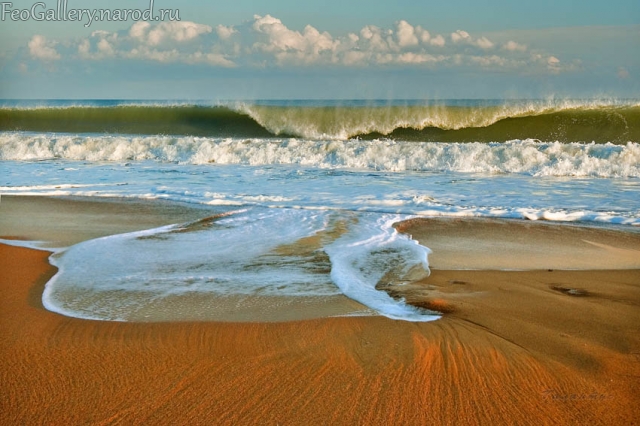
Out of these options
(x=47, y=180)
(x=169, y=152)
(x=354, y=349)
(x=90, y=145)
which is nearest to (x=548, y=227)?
(x=354, y=349)

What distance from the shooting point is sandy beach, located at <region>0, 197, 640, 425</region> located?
8.38ft

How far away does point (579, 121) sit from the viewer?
22.4 metres

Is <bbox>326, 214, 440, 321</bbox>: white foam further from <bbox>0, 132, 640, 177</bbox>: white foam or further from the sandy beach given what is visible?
<bbox>0, 132, 640, 177</bbox>: white foam

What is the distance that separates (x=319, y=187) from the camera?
426 inches

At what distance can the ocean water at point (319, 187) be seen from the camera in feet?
15.3

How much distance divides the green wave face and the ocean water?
0.08 m

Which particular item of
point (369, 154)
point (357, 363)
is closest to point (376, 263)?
point (357, 363)

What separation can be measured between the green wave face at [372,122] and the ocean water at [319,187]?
8cm

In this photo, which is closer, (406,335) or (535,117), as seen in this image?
(406,335)

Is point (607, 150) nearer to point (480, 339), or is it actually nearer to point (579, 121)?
point (579, 121)

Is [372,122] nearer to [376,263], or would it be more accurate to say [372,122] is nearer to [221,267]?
[376,263]

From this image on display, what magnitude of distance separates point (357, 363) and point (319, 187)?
25.8 feet

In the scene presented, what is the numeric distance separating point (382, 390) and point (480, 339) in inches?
33.9

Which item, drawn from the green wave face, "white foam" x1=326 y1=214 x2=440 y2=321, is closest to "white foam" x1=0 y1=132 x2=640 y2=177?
the green wave face
